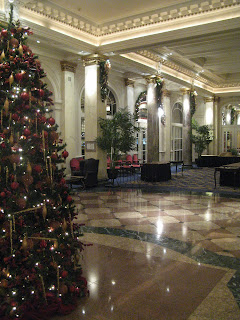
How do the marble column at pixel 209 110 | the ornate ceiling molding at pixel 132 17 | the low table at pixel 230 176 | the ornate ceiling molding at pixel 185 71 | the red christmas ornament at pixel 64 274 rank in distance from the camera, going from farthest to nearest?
the marble column at pixel 209 110 → the ornate ceiling molding at pixel 185 71 → the low table at pixel 230 176 → the ornate ceiling molding at pixel 132 17 → the red christmas ornament at pixel 64 274

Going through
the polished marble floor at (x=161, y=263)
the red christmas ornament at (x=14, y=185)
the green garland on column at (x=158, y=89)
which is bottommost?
the polished marble floor at (x=161, y=263)

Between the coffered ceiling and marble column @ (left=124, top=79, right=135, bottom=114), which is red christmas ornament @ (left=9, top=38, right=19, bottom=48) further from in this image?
marble column @ (left=124, top=79, right=135, bottom=114)

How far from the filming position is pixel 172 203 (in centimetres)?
739

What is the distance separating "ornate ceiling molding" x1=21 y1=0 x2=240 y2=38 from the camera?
7676mm

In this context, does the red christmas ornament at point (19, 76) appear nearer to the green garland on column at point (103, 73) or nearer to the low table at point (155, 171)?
the green garland on column at point (103, 73)

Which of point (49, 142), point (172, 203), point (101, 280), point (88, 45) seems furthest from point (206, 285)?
point (88, 45)

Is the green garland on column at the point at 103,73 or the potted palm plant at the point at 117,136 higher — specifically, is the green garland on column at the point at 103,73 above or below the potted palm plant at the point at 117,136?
above

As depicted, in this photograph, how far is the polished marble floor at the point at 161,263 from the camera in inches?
106

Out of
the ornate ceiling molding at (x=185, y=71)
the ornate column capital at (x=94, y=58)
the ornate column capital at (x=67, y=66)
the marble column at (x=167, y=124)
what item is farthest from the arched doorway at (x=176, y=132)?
the ornate column capital at (x=94, y=58)

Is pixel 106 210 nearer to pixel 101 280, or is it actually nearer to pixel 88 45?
pixel 101 280

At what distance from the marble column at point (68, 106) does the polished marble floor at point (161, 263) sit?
202 inches

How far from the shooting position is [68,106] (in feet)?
37.8

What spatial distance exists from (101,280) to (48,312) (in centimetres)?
76

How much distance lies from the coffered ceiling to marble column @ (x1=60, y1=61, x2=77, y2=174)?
15.8 inches
